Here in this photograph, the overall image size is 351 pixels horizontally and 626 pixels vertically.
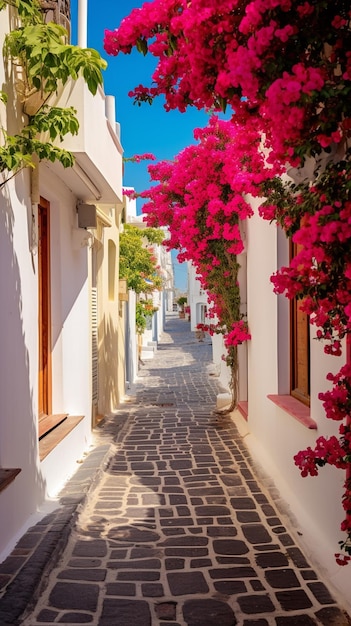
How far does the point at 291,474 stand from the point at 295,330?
1.54m

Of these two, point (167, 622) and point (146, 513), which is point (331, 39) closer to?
point (167, 622)

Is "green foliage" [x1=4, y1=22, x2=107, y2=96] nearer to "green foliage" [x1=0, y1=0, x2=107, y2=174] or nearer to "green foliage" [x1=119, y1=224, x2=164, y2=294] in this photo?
Result: "green foliage" [x1=0, y1=0, x2=107, y2=174]

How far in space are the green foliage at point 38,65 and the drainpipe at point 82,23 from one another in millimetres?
1629

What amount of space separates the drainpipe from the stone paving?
4676 mm

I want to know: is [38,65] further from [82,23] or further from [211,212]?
[211,212]

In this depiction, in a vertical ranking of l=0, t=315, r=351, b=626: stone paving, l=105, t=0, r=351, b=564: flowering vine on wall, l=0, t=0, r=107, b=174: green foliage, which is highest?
l=0, t=0, r=107, b=174: green foliage

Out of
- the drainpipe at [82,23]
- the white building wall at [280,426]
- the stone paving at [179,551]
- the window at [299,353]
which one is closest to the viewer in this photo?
the stone paving at [179,551]

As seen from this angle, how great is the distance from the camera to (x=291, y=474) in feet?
17.6

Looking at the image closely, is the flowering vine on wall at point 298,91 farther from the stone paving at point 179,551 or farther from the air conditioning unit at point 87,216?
the air conditioning unit at point 87,216

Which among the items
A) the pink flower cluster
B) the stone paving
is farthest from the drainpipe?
the stone paving

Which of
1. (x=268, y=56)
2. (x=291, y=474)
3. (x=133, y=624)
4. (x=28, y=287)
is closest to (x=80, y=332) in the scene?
(x=28, y=287)

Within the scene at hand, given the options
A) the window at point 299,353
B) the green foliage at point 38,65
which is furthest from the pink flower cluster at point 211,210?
the green foliage at point 38,65

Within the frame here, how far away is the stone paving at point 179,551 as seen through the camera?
3418 mm

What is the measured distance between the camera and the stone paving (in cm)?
342
